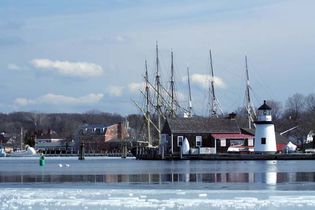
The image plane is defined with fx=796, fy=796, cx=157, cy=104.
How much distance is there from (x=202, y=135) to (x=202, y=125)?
173cm

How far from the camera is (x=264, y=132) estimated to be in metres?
104

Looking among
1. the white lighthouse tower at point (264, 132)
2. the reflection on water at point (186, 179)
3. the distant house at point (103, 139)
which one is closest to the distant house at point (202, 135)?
the white lighthouse tower at point (264, 132)

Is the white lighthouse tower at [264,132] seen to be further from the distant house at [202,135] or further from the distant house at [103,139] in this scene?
the distant house at [103,139]

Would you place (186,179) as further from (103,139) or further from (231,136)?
(103,139)

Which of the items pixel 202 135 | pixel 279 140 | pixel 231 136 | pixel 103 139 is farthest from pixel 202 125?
pixel 103 139

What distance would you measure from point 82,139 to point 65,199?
6344 inches

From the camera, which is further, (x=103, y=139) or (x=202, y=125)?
(x=103, y=139)

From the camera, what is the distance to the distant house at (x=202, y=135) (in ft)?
371

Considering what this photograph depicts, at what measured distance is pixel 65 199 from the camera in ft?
115

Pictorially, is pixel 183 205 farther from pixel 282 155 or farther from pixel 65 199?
pixel 282 155

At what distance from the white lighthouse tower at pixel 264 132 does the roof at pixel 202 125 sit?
11032mm

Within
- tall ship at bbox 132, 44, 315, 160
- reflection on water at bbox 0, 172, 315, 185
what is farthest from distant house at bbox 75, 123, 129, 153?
reflection on water at bbox 0, 172, 315, 185

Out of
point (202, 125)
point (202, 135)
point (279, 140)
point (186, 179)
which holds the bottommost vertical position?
point (186, 179)

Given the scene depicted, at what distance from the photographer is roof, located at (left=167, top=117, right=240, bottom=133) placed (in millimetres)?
113750
